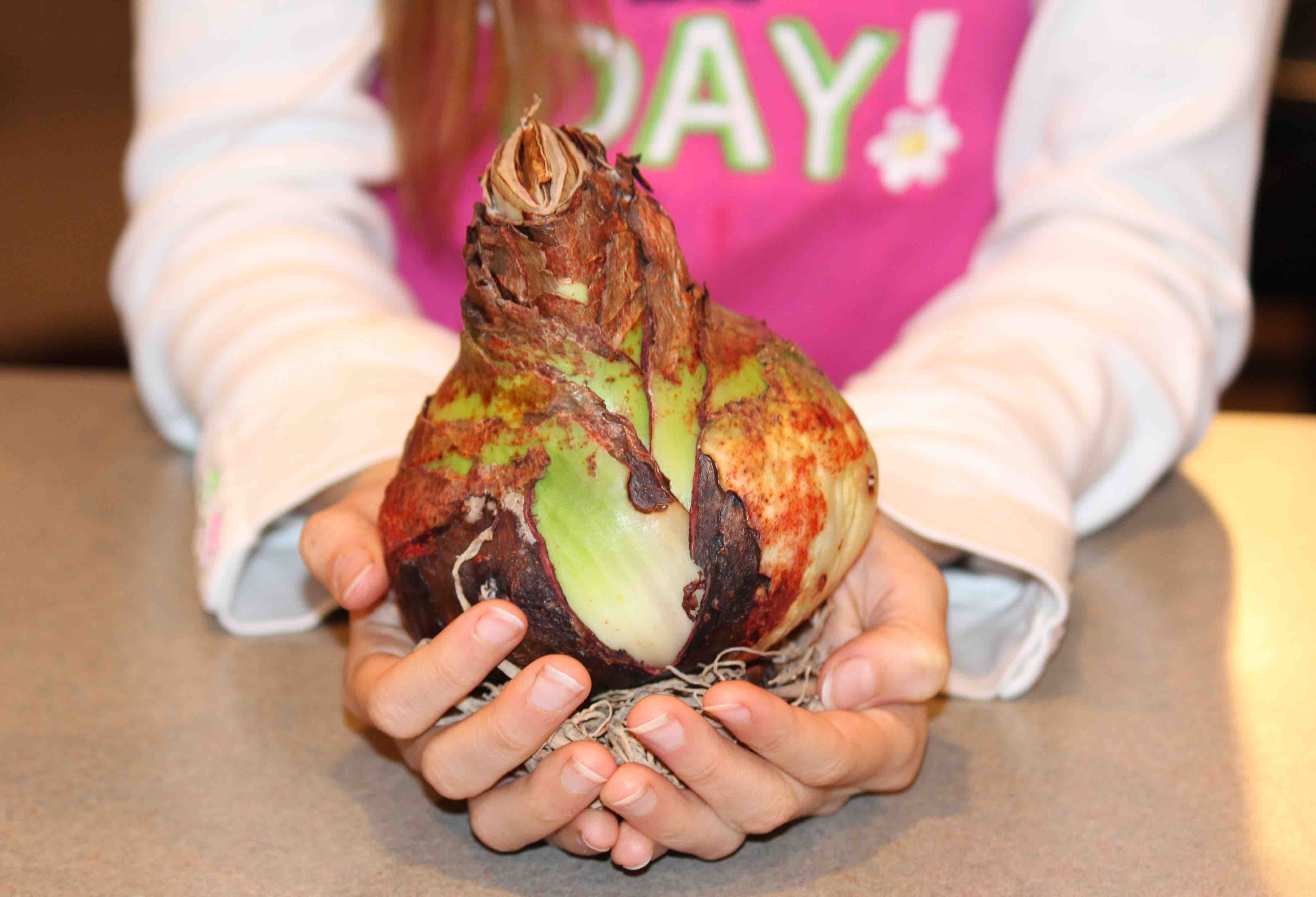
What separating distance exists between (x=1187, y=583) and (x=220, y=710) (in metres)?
0.67

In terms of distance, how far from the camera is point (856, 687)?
59 centimetres

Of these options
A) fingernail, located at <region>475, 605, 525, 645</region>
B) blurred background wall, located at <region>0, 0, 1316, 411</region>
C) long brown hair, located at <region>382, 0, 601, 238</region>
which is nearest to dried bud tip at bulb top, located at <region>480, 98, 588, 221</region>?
fingernail, located at <region>475, 605, 525, 645</region>

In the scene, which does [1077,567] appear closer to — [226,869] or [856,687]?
[856,687]

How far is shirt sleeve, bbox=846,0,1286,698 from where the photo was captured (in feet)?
2.49

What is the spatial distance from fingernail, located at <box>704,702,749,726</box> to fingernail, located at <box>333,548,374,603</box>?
18 centimetres

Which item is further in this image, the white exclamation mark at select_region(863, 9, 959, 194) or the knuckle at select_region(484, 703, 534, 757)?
the white exclamation mark at select_region(863, 9, 959, 194)

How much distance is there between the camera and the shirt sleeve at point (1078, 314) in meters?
0.76

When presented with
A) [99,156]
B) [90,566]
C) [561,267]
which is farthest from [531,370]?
[99,156]

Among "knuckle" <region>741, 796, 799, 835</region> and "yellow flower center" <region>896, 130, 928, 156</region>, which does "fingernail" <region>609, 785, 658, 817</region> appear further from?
"yellow flower center" <region>896, 130, 928, 156</region>

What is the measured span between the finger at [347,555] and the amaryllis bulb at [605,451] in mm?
54

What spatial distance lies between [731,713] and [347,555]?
0.69 ft

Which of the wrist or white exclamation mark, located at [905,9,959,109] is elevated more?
white exclamation mark, located at [905,9,959,109]

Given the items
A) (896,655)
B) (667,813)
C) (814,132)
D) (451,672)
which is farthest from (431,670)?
(814,132)

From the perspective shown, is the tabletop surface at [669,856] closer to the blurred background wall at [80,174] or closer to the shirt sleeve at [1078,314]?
the shirt sleeve at [1078,314]
